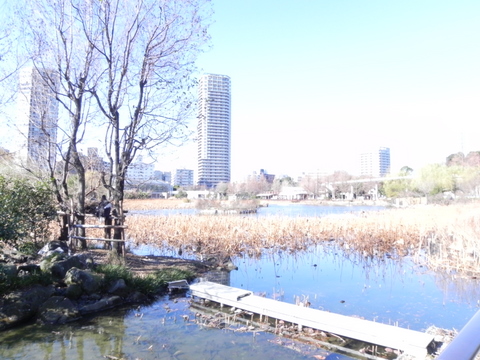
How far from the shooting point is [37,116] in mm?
10492

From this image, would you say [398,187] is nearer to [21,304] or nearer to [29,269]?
[29,269]

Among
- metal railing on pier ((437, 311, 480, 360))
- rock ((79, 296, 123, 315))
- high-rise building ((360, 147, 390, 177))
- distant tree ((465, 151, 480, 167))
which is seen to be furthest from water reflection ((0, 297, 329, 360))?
high-rise building ((360, 147, 390, 177))

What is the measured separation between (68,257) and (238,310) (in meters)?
3.62

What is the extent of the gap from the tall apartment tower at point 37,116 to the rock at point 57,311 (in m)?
5.60

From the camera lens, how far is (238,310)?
6.21m

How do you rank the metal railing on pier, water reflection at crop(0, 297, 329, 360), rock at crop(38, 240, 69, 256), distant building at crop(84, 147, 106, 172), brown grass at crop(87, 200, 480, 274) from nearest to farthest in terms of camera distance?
the metal railing on pier < water reflection at crop(0, 297, 329, 360) < rock at crop(38, 240, 69, 256) < brown grass at crop(87, 200, 480, 274) < distant building at crop(84, 147, 106, 172)

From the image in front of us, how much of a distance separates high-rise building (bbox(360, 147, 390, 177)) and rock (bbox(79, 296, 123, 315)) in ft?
464

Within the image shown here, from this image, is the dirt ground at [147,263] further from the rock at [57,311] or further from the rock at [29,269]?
the rock at [57,311]

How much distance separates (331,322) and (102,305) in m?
3.91

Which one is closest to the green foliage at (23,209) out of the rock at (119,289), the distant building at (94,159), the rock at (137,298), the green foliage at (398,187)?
the rock at (119,289)

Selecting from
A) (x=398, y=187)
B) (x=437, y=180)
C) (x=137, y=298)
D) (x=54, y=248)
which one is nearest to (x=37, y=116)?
(x=54, y=248)

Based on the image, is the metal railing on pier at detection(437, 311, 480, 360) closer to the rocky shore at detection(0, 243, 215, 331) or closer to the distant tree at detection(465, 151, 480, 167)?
the rocky shore at detection(0, 243, 215, 331)

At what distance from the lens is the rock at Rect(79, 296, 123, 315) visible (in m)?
6.14

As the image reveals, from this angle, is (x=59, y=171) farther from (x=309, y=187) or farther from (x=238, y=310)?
(x=309, y=187)
